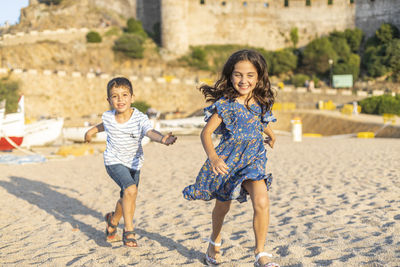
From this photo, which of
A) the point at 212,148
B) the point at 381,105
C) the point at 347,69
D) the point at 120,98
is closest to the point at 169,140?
the point at 212,148

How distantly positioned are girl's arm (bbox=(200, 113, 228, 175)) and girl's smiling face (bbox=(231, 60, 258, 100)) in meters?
0.28

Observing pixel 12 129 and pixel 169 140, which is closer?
pixel 169 140

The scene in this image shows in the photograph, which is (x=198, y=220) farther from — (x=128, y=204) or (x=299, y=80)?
(x=299, y=80)

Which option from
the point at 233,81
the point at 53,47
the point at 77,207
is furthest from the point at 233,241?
the point at 53,47

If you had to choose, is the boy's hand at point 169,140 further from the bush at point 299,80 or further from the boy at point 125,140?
the bush at point 299,80

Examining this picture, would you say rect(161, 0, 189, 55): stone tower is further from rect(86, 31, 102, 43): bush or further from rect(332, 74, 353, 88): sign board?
rect(332, 74, 353, 88): sign board

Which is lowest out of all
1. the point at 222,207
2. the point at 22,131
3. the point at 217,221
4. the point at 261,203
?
the point at 22,131

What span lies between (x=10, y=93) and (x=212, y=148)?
31.5 meters

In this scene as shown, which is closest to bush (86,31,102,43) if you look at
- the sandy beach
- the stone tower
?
the stone tower

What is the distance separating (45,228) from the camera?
476 centimetres

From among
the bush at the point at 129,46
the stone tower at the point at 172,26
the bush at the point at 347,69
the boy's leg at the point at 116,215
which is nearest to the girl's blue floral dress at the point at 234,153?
the boy's leg at the point at 116,215

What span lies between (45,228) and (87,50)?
123 ft

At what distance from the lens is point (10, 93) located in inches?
1220

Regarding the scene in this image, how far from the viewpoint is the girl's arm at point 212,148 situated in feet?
9.42
